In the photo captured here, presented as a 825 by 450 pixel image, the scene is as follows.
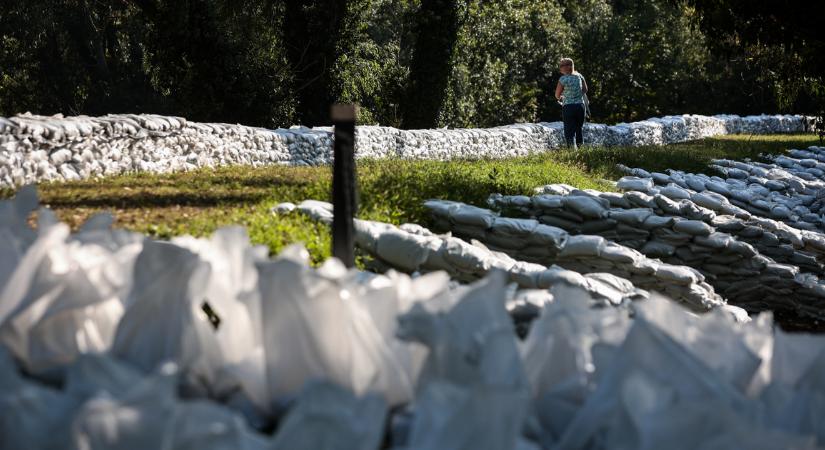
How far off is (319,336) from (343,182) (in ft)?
4.26

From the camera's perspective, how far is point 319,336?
138cm

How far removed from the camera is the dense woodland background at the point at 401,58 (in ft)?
45.6

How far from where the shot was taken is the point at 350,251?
2641mm

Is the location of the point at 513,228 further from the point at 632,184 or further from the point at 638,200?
the point at 632,184

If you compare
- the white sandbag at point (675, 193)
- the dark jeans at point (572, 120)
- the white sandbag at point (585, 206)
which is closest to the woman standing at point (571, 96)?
the dark jeans at point (572, 120)

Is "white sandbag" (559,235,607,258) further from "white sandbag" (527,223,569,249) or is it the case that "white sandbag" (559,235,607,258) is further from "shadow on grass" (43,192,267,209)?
"shadow on grass" (43,192,267,209)

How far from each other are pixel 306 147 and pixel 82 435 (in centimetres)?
1127

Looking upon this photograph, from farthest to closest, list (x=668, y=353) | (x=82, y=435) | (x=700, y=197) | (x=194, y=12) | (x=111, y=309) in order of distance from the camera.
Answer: (x=194, y=12) < (x=700, y=197) < (x=111, y=309) < (x=668, y=353) < (x=82, y=435)

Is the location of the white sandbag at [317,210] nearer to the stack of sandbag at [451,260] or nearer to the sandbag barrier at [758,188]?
the stack of sandbag at [451,260]

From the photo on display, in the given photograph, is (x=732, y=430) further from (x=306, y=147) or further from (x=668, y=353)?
(x=306, y=147)

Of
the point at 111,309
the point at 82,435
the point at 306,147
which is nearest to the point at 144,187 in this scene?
the point at 306,147

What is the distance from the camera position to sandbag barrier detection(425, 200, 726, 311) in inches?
293

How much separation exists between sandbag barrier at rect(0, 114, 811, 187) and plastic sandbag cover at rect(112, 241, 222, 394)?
20.5ft

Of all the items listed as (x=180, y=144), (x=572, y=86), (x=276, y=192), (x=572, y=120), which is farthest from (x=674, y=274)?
(x=572, y=120)
